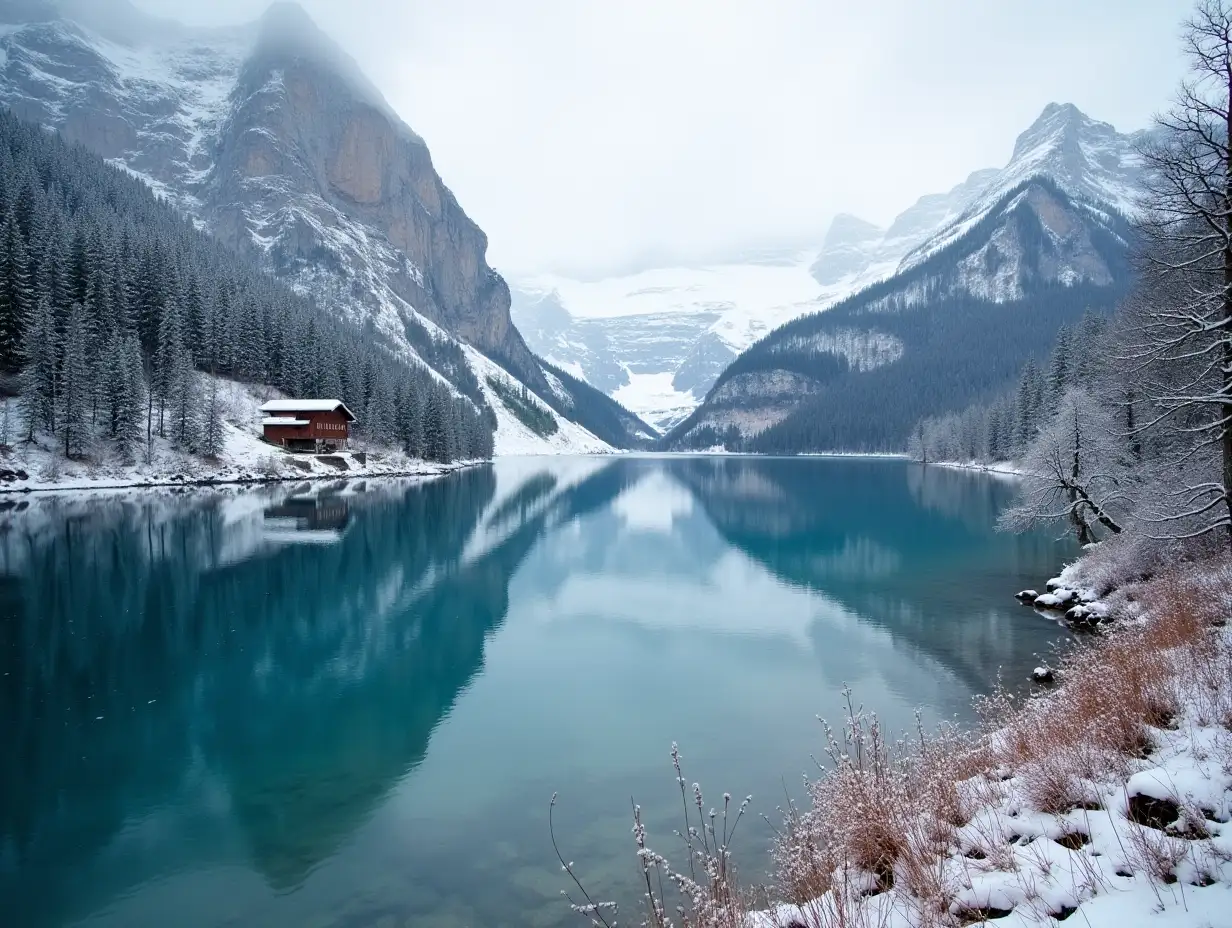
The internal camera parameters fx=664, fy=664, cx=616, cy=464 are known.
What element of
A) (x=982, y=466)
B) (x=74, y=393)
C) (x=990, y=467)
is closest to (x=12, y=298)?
(x=74, y=393)

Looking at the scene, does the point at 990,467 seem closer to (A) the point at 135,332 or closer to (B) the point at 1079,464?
(B) the point at 1079,464

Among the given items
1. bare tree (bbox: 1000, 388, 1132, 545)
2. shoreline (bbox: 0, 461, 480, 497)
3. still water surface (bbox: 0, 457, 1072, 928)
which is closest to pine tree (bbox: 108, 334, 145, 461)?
shoreline (bbox: 0, 461, 480, 497)

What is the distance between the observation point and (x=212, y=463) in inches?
2724

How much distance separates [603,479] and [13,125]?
128217 mm

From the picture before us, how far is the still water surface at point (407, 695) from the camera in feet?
32.3

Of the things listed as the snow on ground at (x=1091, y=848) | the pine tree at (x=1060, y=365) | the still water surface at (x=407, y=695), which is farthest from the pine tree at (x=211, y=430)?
the pine tree at (x=1060, y=365)

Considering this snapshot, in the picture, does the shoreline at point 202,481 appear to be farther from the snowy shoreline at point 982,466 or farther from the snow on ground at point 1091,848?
the snowy shoreline at point 982,466

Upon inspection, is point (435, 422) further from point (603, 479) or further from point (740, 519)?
point (740, 519)

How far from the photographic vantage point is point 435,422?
110875 millimetres

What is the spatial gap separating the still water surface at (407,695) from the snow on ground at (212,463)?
21262 millimetres

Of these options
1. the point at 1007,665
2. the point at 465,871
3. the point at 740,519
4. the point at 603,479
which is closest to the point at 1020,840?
the point at 465,871

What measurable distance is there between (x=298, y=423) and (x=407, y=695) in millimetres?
72995

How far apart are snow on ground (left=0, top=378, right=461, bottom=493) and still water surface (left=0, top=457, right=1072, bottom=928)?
21262mm

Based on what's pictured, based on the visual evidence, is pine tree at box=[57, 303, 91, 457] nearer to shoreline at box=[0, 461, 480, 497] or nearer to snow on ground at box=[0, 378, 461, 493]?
snow on ground at box=[0, 378, 461, 493]
